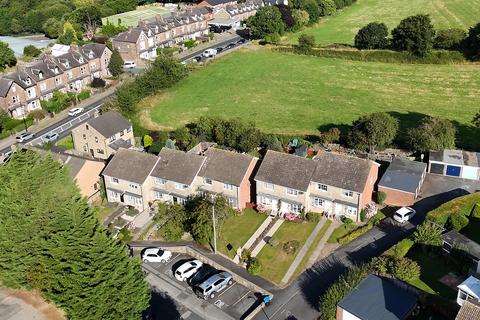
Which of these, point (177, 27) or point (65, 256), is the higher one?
point (65, 256)

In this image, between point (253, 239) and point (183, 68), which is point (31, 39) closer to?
point (183, 68)

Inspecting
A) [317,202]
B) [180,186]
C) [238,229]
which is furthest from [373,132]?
[180,186]

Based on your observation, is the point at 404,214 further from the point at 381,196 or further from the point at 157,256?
the point at 157,256

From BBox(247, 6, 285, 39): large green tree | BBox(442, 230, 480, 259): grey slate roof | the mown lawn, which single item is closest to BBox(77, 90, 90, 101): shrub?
the mown lawn

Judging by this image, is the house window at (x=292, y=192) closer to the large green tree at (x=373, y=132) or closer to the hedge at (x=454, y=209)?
the hedge at (x=454, y=209)

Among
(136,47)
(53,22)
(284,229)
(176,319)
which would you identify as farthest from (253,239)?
(53,22)

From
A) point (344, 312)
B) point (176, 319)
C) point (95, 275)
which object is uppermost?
point (95, 275)

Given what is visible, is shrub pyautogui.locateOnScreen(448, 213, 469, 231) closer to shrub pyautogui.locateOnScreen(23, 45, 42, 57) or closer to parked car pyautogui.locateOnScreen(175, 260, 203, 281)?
parked car pyautogui.locateOnScreen(175, 260, 203, 281)
